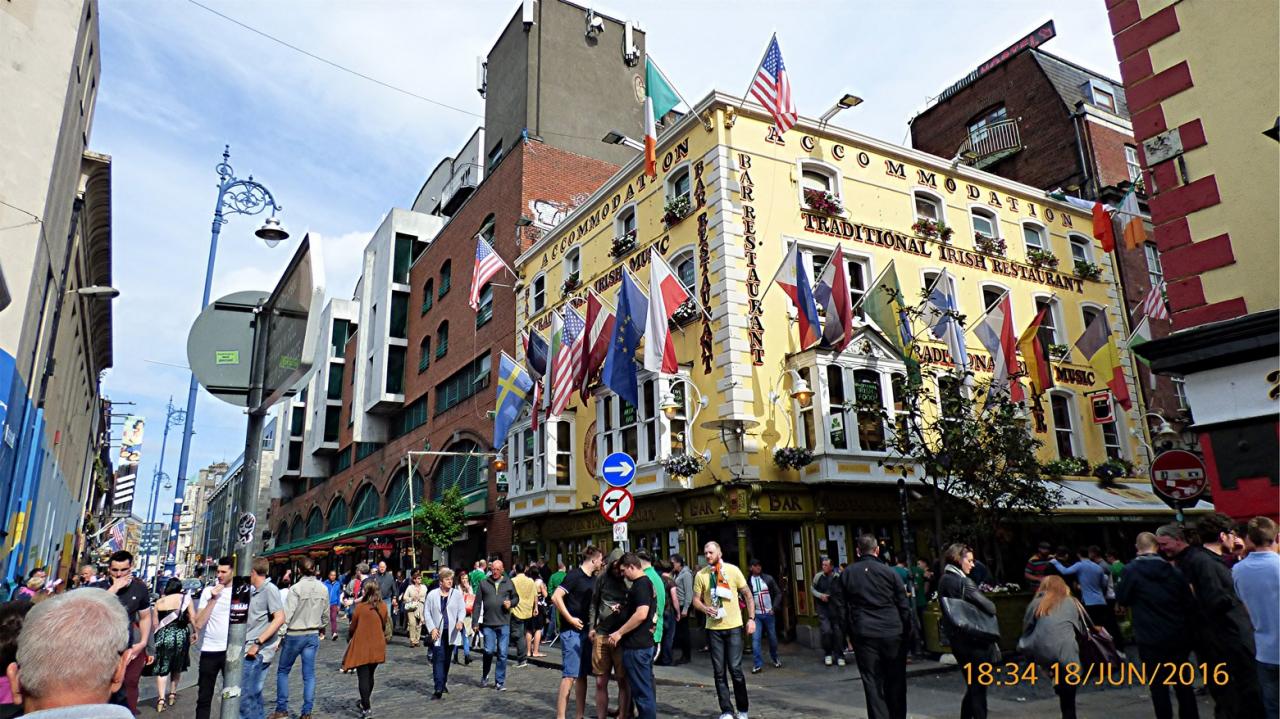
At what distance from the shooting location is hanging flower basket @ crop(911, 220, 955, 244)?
21.6 metres

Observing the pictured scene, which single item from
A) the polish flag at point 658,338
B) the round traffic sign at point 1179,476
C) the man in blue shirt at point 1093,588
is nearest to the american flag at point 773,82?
the polish flag at point 658,338

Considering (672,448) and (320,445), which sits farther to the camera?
(320,445)

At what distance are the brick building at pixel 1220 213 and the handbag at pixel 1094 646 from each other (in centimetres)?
353

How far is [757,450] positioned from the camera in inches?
690

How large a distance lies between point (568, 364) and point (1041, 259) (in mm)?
15415

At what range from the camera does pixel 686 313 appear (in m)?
19.5

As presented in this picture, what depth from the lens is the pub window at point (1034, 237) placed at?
2419cm

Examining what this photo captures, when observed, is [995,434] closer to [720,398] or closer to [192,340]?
[720,398]

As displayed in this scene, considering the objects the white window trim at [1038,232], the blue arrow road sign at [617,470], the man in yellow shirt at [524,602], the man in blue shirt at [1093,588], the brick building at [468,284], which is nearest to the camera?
the blue arrow road sign at [617,470]

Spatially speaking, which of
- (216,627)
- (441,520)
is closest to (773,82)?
(216,627)

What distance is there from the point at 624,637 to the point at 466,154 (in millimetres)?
39823

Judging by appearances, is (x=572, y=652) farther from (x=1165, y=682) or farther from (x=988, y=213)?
(x=988, y=213)

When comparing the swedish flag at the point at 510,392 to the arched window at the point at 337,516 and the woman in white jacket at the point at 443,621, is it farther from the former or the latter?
the arched window at the point at 337,516

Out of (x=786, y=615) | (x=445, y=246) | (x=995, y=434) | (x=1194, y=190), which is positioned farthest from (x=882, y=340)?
(x=445, y=246)
